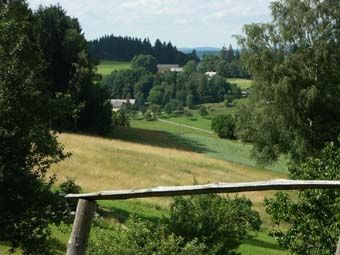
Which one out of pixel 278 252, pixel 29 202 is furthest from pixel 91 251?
pixel 278 252

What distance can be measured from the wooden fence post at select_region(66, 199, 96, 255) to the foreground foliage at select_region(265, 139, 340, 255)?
12.8 meters

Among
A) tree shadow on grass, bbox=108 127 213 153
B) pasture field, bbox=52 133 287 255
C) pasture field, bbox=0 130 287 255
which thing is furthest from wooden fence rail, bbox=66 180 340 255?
tree shadow on grass, bbox=108 127 213 153

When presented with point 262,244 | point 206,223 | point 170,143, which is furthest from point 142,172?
point 170,143

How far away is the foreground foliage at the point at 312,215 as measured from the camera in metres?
16.3

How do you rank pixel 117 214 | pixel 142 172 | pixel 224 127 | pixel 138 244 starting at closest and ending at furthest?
pixel 138 244, pixel 117 214, pixel 142 172, pixel 224 127

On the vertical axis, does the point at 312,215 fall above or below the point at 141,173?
above

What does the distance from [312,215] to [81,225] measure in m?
14.5

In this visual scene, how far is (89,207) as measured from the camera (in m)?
3.84

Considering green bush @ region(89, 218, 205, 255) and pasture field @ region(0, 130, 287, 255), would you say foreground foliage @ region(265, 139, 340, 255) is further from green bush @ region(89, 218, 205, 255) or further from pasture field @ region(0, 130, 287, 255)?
pasture field @ region(0, 130, 287, 255)

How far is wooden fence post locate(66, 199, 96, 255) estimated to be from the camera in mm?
3824

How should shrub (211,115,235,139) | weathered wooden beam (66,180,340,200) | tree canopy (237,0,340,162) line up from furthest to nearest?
shrub (211,115,235,139) → tree canopy (237,0,340,162) → weathered wooden beam (66,180,340,200)

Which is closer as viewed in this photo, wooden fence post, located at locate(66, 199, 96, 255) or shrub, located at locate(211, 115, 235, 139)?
wooden fence post, located at locate(66, 199, 96, 255)

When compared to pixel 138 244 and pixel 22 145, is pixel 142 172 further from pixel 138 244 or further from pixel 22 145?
pixel 22 145

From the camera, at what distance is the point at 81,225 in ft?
12.6
